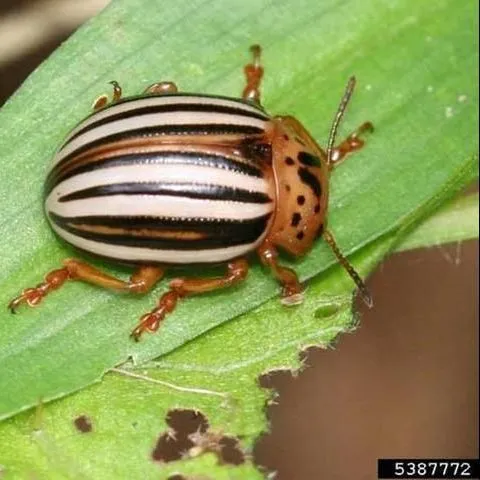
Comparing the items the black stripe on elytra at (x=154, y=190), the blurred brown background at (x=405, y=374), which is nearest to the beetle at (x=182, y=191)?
the black stripe on elytra at (x=154, y=190)

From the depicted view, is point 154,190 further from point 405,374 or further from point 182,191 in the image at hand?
point 405,374

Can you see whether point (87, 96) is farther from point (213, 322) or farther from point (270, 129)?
point (213, 322)

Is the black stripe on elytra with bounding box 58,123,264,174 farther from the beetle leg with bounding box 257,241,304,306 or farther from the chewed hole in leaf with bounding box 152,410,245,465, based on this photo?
the chewed hole in leaf with bounding box 152,410,245,465

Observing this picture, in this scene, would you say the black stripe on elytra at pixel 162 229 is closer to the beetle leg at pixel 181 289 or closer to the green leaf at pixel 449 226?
the beetle leg at pixel 181 289

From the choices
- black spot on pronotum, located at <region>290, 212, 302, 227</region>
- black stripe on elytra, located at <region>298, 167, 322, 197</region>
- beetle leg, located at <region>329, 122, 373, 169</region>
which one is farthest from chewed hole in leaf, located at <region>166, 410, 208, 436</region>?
beetle leg, located at <region>329, 122, 373, 169</region>

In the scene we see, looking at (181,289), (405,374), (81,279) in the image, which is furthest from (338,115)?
(405,374)

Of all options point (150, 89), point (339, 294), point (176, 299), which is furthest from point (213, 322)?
point (150, 89)

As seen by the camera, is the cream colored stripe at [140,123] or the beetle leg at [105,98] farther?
the beetle leg at [105,98]
